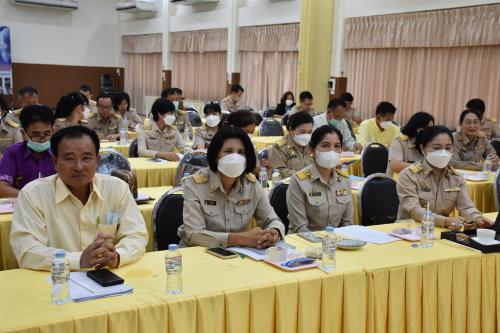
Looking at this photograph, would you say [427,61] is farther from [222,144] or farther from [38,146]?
[38,146]

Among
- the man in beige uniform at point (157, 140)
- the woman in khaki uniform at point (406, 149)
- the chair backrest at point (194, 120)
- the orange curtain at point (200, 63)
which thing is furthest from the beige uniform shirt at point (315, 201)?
the orange curtain at point (200, 63)

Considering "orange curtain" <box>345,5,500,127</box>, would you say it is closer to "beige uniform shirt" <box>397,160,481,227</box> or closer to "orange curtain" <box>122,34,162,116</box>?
"beige uniform shirt" <box>397,160,481,227</box>

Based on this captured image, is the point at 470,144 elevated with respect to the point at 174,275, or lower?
elevated

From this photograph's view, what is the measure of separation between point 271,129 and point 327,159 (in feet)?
17.4

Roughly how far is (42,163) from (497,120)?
6.41m

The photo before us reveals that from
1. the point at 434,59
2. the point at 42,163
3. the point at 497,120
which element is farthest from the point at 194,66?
the point at 42,163

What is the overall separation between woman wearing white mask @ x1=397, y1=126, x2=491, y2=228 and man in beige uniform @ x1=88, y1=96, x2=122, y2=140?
514 centimetres

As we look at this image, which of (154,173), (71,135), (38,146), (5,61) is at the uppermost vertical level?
(5,61)

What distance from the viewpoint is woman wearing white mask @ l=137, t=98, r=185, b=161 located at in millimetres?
6297

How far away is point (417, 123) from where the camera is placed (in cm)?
539

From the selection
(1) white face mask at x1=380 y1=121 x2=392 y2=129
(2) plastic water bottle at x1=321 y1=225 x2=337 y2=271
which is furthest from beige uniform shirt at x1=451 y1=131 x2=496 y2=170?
(2) plastic water bottle at x1=321 y1=225 x2=337 y2=271

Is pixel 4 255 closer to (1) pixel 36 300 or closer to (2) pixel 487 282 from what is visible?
(1) pixel 36 300

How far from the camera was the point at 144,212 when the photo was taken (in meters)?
3.65

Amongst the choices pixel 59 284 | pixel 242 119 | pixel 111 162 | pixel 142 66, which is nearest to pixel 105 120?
pixel 242 119
